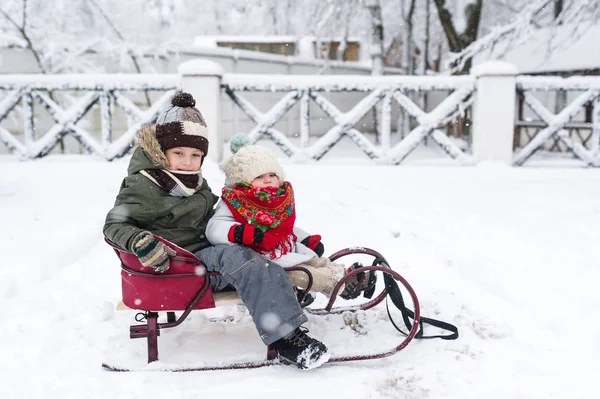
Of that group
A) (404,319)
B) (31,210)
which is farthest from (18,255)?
(404,319)

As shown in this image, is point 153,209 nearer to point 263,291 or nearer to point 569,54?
point 263,291

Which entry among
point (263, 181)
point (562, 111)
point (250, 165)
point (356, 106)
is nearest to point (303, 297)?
point (263, 181)

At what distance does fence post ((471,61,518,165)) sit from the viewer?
6.92 m

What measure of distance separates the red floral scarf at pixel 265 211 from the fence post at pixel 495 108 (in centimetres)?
501

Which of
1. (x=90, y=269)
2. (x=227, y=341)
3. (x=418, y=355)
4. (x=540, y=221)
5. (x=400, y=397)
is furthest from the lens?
(x=540, y=221)

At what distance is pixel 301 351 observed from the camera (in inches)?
101

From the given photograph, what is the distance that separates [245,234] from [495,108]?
544cm

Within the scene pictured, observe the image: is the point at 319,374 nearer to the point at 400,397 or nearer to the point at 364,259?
the point at 400,397

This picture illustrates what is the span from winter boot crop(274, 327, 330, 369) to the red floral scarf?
0.44 meters

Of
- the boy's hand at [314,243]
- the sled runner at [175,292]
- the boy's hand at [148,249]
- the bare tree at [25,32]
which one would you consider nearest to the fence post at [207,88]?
the boy's hand at [314,243]

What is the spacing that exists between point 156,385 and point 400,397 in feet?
3.76

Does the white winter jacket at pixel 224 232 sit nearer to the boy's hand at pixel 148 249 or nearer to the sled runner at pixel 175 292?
the sled runner at pixel 175 292

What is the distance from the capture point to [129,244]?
2.44 metres

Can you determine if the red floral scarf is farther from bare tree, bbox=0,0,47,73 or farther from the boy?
bare tree, bbox=0,0,47,73
